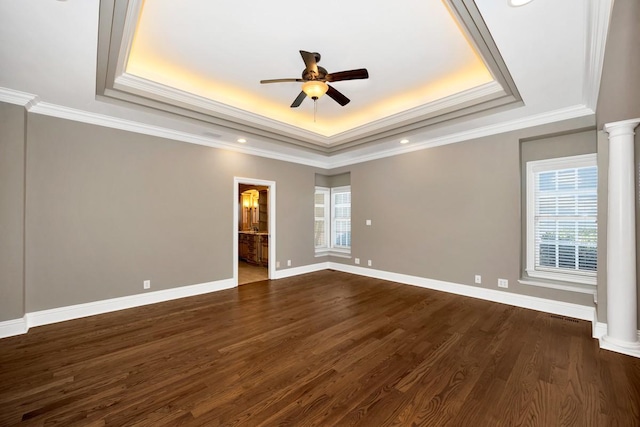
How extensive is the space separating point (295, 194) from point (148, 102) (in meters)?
3.31

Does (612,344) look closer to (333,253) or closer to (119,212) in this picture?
(333,253)

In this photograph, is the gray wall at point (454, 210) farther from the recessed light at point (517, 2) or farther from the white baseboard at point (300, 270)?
the recessed light at point (517, 2)

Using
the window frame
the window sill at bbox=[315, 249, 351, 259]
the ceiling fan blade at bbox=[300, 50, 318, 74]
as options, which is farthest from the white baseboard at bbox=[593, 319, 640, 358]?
the window frame

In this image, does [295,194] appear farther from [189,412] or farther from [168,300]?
[189,412]

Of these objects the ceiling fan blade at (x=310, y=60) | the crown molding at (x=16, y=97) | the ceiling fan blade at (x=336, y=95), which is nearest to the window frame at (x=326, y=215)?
the ceiling fan blade at (x=336, y=95)

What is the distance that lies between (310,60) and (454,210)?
3475 mm

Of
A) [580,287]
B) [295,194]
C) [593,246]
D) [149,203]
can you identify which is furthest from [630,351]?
[149,203]

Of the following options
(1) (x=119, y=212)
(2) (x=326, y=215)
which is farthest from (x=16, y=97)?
(2) (x=326, y=215)

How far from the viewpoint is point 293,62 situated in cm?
301

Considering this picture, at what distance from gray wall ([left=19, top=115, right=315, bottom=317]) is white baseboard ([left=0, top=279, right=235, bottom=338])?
0.08 m

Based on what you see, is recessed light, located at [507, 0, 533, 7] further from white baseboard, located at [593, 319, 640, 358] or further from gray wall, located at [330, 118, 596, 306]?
white baseboard, located at [593, 319, 640, 358]

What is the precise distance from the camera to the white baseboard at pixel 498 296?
3447 mm

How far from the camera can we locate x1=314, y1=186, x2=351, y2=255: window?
6.70 metres

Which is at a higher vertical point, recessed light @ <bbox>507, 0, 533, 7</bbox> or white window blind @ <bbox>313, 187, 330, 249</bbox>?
recessed light @ <bbox>507, 0, 533, 7</bbox>
